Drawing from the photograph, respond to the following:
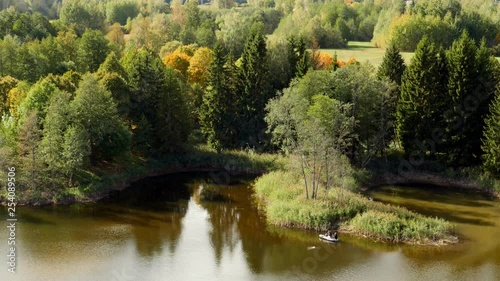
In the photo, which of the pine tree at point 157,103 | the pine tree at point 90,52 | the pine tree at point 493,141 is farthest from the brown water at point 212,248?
the pine tree at point 90,52

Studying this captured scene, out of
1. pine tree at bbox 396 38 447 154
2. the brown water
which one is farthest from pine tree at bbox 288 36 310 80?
the brown water

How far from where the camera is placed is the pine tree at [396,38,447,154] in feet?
159

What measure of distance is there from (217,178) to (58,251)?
1984 centimetres

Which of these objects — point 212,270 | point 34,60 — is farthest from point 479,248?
point 34,60

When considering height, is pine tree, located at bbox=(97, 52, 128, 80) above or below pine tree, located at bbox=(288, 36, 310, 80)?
below

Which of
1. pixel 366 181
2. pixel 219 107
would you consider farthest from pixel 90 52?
pixel 366 181

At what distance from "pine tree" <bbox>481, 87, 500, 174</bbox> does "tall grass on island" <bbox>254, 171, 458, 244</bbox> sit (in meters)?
11.2

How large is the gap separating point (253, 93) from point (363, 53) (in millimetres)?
38469

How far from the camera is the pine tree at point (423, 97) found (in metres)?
48.6

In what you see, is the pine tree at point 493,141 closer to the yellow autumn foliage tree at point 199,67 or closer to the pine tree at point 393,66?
the pine tree at point 393,66

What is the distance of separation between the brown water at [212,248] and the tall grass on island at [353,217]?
840 mm

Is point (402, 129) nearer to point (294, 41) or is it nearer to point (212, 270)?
point (294, 41)

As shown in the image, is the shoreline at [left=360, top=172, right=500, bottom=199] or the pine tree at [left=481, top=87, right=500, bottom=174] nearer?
the pine tree at [left=481, top=87, right=500, bottom=174]

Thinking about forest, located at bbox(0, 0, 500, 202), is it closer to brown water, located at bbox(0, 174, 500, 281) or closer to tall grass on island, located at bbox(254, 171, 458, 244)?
tall grass on island, located at bbox(254, 171, 458, 244)
